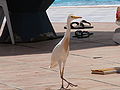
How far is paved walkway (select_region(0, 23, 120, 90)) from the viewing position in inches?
299

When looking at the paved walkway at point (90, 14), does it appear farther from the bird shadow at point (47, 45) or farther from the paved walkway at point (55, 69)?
the paved walkway at point (55, 69)

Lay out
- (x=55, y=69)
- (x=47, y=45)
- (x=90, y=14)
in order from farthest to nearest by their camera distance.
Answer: (x=90, y=14)
(x=47, y=45)
(x=55, y=69)

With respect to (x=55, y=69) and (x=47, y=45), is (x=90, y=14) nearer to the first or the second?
(x=47, y=45)

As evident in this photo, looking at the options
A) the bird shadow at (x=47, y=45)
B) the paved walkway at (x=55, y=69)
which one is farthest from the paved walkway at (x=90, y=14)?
the paved walkway at (x=55, y=69)

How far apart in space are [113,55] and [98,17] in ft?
35.4

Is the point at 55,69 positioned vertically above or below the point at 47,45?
above

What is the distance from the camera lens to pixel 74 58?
10.3 metres

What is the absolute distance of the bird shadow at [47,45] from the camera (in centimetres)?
1155

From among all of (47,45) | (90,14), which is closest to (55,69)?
(47,45)

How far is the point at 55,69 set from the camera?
29.7ft

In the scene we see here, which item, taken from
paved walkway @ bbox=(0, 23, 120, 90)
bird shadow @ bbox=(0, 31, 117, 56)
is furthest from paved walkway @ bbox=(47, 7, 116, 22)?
paved walkway @ bbox=(0, 23, 120, 90)

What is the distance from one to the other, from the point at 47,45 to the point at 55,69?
3637 mm

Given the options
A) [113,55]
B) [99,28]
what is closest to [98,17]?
[99,28]

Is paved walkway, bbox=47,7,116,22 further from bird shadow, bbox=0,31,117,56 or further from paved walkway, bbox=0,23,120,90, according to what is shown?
paved walkway, bbox=0,23,120,90
